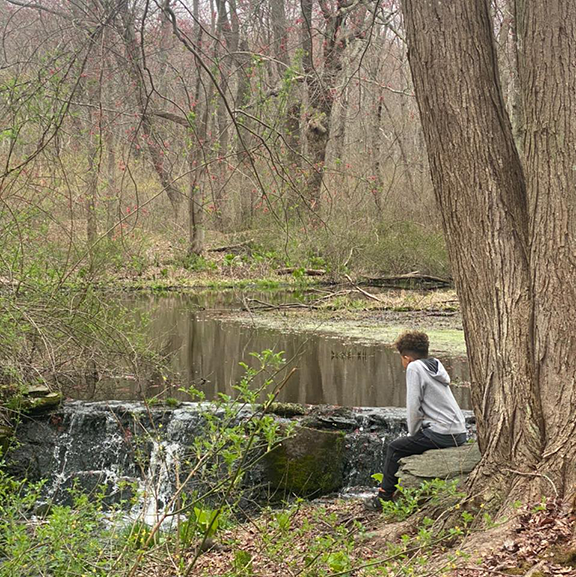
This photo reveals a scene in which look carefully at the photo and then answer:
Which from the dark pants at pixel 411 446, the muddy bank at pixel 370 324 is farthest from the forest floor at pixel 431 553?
the muddy bank at pixel 370 324

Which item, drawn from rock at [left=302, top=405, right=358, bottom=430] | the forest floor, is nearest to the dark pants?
the forest floor

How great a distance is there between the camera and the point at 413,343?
5848 millimetres

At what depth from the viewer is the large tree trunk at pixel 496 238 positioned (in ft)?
14.6

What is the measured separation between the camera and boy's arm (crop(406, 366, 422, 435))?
5781 mm

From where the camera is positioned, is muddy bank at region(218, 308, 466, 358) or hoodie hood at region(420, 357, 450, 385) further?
muddy bank at region(218, 308, 466, 358)

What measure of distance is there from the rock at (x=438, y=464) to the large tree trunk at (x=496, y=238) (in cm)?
73

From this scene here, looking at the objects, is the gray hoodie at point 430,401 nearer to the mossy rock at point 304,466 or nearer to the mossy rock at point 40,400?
the mossy rock at point 304,466

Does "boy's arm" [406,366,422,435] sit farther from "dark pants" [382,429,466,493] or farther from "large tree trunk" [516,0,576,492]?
"large tree trunk" [516,0,576,492]

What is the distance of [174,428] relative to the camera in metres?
8.62

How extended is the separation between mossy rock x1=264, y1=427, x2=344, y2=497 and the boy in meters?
1.83

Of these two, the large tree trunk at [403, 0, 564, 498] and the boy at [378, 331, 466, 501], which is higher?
the large tree trunk at [403, 0, 564, 498]

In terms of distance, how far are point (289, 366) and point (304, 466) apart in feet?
13.2

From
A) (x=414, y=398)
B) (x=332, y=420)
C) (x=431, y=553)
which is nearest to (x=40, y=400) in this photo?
(x=332, y=420)

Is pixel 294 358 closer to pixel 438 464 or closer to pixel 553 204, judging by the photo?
pixel 438 464
